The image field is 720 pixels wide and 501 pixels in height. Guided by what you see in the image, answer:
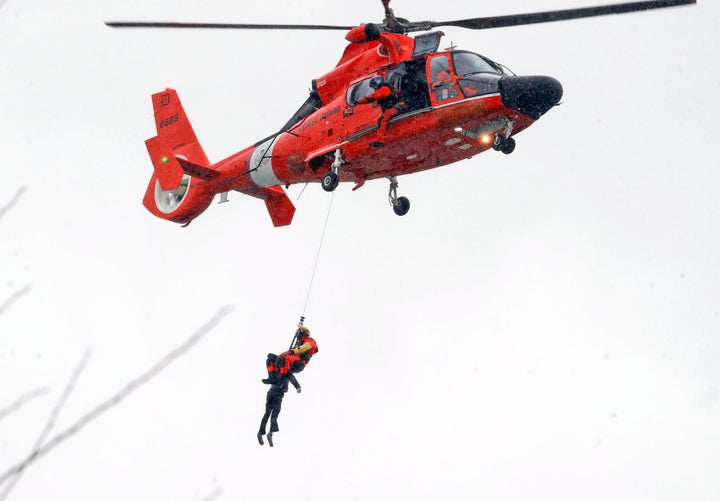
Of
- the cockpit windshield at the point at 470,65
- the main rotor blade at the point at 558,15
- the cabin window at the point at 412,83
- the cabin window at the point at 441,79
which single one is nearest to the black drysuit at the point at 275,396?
the cabin window at the point at 412,83

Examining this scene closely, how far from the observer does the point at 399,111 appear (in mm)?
15891

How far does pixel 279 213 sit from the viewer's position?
67.4ft

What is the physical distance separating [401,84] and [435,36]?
1070mm

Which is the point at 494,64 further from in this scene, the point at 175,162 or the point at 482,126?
the point at 175,162

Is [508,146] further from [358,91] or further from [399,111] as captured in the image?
[358,91]

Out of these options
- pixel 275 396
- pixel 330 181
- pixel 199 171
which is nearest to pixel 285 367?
pixel 275 396

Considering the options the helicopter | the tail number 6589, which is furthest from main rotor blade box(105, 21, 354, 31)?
the tail number 6589

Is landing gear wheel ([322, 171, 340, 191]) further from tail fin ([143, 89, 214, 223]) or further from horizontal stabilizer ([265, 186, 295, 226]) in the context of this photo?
tail fin ([143, 89, 214, 223])

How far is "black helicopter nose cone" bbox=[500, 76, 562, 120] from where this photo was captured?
15070 millimetres

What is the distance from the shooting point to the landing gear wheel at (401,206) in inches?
726

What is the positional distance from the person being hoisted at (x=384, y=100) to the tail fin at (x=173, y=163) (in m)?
5.83

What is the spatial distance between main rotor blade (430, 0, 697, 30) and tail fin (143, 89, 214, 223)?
788 centimetres

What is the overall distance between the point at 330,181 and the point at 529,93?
4010 mm

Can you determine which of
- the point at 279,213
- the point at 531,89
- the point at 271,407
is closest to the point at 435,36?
the point at 531,89
